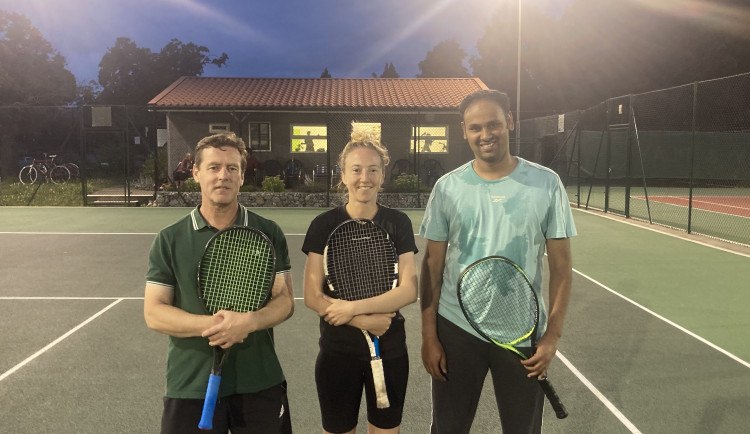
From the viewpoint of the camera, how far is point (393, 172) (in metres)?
22.1

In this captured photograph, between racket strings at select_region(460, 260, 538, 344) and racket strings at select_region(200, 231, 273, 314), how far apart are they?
864 mm

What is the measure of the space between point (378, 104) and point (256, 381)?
2046cm

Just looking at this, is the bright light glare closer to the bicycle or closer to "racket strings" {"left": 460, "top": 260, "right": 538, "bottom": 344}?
the bicycle

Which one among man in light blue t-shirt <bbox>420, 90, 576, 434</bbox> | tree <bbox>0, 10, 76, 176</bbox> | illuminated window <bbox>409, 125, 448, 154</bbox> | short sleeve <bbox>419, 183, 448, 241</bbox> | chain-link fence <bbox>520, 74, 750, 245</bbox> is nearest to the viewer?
man in light blue t-shirt <bbox>420, 90, 576, 434</bbox>

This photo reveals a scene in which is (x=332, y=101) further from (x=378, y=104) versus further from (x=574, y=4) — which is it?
(x=574, y=4)

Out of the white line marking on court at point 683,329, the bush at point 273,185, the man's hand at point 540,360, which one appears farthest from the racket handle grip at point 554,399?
the bush at point 273,185

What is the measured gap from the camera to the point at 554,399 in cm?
227

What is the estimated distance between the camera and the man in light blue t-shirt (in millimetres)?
2484

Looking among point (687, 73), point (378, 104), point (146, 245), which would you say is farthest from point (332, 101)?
point (687, 73)

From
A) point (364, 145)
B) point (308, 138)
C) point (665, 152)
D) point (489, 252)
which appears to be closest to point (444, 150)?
point (308, 138)

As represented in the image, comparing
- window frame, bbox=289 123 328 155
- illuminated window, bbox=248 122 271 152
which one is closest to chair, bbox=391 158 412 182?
window frame, bbox=289 123 328 155

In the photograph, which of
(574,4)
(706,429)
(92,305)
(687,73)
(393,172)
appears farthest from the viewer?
(574,4)

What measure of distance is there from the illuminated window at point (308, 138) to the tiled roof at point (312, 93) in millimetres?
1079

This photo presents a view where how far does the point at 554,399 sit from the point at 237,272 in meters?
1.37
